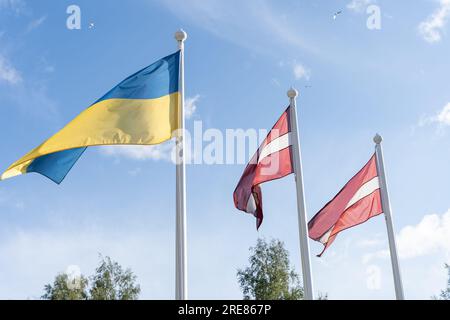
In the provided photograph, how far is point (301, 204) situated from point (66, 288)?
37929mm

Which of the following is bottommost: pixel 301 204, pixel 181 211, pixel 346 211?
pixel 181 211

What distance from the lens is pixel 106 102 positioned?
36.1 feet

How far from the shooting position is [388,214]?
15.0 m

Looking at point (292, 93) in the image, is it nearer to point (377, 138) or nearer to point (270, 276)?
point (377, 138)

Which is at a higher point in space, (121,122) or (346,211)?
(121,122)

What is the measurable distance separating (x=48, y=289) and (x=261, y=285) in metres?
18.0

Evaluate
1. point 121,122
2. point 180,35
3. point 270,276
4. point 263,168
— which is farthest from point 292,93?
point 270,276

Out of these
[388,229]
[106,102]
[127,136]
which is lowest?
[388,229]
